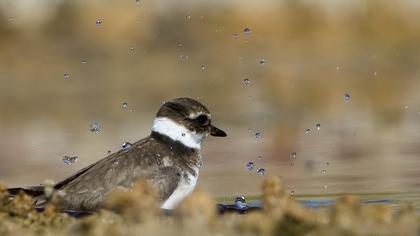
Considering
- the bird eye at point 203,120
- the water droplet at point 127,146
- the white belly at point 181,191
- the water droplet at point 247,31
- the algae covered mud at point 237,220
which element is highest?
the water droplet at point 247,31

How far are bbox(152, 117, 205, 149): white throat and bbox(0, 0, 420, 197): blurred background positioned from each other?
1.02 m

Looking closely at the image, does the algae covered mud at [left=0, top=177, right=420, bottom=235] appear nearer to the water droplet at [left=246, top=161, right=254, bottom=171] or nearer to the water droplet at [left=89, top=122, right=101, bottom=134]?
the water droplet at [left=246, top=161, right=254, bottom=171]

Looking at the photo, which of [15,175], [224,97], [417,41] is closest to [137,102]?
[224,97]

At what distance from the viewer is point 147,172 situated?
357 inches

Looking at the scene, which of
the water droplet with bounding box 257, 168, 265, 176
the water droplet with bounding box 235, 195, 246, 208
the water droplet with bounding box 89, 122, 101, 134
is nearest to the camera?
the water droplet with bounding box 235, 195, 246, 208

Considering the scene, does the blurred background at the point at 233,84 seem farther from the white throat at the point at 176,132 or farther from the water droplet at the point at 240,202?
the white throat at the point at 176,132

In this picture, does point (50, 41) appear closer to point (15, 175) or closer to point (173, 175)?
point (15, 175)

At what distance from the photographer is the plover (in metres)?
8.89

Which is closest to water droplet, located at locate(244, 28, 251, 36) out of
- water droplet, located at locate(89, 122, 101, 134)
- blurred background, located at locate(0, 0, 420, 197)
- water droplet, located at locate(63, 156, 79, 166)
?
blurred background, located at locate(0, 0, 420, 197)

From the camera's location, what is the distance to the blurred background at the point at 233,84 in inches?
519

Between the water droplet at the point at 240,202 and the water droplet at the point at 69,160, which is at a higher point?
the water droplet at the point at 69,160

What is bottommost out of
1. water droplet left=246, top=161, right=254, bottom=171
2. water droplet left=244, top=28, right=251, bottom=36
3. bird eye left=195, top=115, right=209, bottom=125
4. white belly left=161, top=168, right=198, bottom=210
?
white belly left=161, top=168, right=198, bottom=210

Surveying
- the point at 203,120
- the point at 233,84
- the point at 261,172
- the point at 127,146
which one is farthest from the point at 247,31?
the point at 127,146

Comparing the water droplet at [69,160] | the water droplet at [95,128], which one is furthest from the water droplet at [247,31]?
the water droplet at [69,160]
